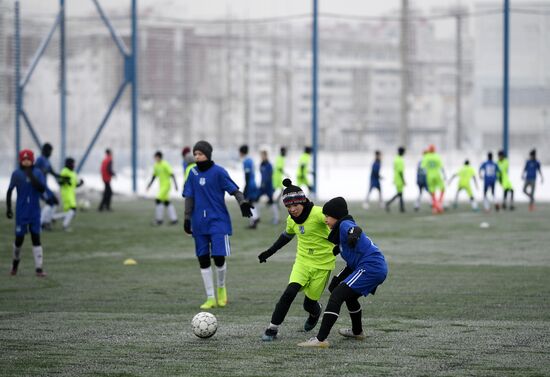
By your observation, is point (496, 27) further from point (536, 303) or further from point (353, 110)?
point (536, 303)

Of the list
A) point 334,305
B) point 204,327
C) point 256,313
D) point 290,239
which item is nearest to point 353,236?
point 334,305

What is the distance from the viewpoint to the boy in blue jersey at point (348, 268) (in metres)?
9.50

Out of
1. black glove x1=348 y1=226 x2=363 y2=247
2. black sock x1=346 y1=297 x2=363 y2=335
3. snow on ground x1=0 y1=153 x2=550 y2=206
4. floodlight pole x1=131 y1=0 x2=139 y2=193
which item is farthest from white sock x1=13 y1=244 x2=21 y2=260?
floodlight pole x1=131 y1=0 x2=139 y2=193

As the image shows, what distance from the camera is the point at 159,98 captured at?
14075 cm

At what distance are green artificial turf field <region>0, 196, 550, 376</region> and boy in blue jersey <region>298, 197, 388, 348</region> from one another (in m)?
0.30

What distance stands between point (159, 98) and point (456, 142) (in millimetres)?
40866

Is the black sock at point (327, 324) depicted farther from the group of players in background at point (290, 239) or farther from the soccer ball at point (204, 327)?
the soccer ball at point (204, 327)

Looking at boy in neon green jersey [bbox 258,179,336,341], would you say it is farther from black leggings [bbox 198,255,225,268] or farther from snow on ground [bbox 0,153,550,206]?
snow on ground [bbox 0,153,550,206]

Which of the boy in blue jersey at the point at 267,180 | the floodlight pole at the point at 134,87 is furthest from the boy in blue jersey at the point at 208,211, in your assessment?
the floodlight pole at the point at 134,87

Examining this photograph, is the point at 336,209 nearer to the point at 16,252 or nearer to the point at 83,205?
the point at 16,252

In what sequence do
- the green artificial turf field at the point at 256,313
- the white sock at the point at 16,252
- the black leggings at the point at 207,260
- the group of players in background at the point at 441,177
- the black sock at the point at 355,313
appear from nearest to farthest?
the green artificial turf field at the point at 256,313 < the black sock at the point at 355,313 < the black leggings at the point at 207,260 < the white sock at the point at 16,252 < the group of players in background at the point at 441,177

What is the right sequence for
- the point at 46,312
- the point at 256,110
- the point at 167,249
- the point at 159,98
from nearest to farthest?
1. the point at 46,312
2. the point at 167,249
3. the point at 159,98
4. the point at 256,110

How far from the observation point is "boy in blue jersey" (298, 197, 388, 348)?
950 centimetres

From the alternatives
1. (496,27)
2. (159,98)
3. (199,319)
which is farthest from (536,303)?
(159,98)
